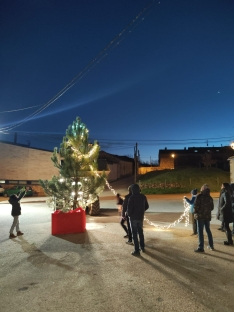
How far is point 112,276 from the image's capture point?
4.56 meters

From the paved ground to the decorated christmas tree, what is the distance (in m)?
2.27

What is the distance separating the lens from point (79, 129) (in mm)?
9672

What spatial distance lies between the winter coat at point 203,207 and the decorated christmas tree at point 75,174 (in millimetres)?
4322

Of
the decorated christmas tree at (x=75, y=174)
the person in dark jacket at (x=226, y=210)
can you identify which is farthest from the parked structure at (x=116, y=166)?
the person in dark jacket at (x=226, y=210)

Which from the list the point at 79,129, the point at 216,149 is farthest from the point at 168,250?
the point at 216,149

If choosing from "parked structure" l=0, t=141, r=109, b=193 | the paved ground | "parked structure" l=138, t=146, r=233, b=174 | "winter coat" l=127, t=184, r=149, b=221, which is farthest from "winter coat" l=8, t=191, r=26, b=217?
"parked structure" l=138, t=146, r=233, b=174

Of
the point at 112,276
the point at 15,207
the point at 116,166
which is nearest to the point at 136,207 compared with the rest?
the point at 112,276

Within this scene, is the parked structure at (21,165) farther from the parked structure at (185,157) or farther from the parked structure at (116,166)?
the parked structure at (185,157)

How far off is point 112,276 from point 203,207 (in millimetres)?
2984

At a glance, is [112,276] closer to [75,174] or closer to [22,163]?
[75,174]

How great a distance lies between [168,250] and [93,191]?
422 cm

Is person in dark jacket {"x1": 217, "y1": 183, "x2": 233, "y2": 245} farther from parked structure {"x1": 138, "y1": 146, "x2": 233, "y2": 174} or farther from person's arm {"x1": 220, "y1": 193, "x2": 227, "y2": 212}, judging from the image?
parked structure {"x1": 138, "y1": 146, "x2": 233, "y2": 174}

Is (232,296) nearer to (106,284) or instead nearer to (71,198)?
(106,284)

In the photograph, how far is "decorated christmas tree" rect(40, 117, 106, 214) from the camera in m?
9.34
